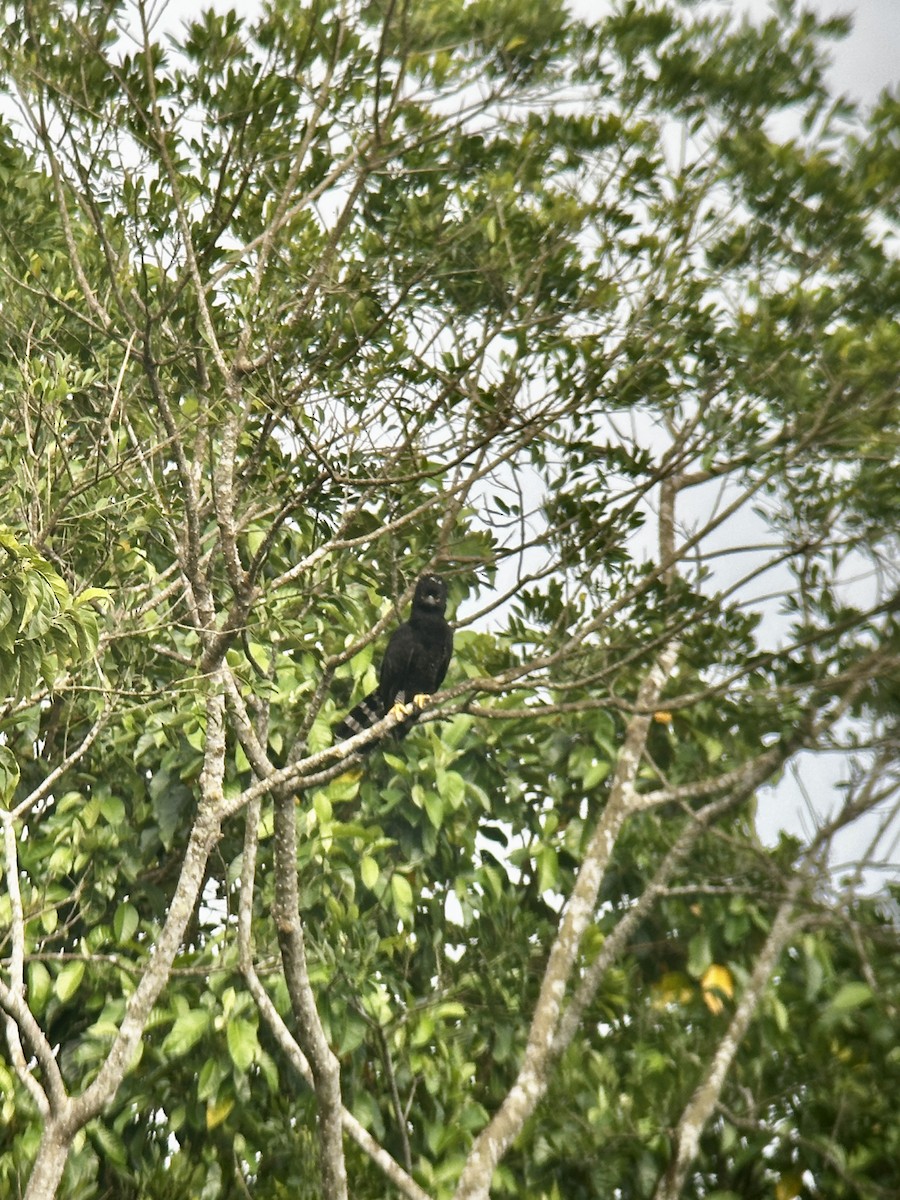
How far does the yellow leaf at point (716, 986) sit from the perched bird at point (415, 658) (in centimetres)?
198

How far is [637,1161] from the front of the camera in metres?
6.05

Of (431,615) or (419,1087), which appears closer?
(419,1087)

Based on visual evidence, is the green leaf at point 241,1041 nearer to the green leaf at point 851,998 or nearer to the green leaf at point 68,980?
the green leaf at point 68,980

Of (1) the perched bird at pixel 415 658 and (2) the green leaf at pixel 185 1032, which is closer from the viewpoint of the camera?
(2) the green leaf at pixel 185 1032

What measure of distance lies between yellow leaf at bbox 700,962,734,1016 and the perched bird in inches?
77.8

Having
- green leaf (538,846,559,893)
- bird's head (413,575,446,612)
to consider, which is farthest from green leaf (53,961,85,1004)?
bird's head (413,575,446,612)

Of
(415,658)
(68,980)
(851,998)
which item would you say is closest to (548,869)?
(415,658)

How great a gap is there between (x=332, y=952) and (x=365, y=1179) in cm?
100

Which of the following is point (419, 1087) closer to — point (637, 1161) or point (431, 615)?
point (637, 1161)

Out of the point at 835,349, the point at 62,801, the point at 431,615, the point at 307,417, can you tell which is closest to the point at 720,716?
the point at 431,615

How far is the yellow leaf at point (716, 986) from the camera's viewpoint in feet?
21.4

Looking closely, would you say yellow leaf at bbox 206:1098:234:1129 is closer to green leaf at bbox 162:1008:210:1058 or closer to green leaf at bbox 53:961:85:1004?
green leaf at bbox 162:1008:210:1058

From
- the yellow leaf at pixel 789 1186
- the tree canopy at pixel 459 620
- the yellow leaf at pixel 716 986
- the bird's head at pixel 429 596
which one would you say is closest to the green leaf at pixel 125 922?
the tree canopy at pixel 459 620

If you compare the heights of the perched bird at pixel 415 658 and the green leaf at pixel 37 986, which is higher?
the perched bird at pixel 415 658
